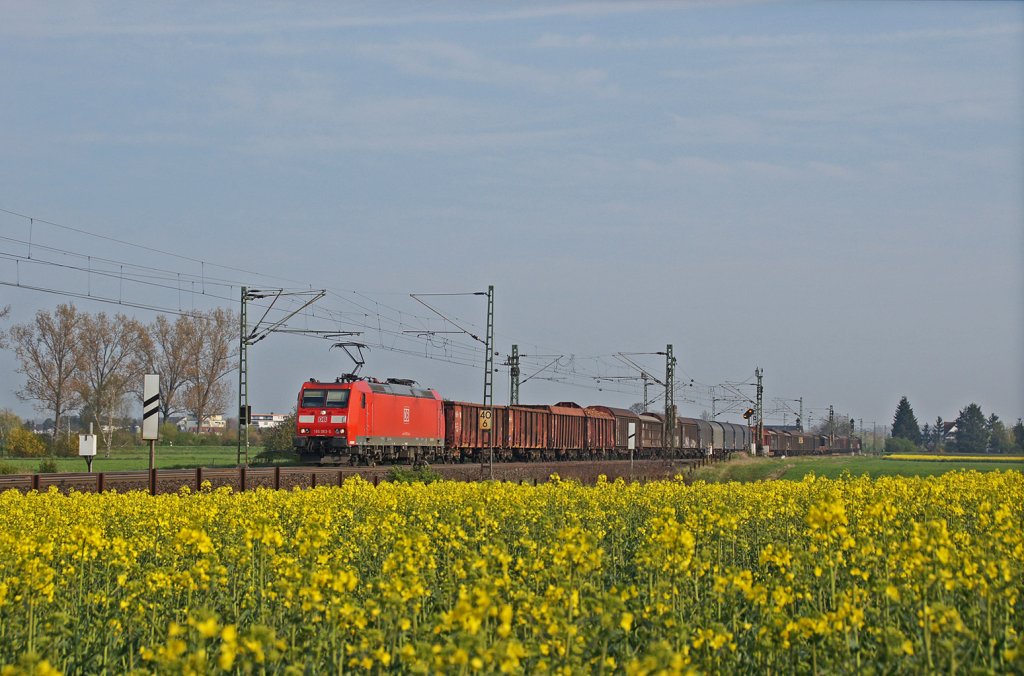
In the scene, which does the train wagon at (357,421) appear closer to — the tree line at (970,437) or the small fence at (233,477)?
the small fence at (233,477)

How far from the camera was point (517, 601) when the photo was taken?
339 inches

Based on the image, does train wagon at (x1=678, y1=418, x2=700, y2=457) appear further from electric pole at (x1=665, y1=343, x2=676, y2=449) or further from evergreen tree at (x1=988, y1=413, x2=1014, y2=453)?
evergreen tree at (x1=988, y1=413, x2=1014, y2=453)

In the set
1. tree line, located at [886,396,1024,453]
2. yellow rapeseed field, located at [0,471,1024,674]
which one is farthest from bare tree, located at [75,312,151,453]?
tree line, located at [886,396,1024,453]

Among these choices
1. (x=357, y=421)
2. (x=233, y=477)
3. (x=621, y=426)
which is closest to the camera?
(x=233, y=477)

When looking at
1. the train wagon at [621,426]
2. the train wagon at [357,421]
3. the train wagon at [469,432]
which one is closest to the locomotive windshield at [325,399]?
the train wagon at [357,421]

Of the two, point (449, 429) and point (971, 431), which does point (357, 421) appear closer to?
point (449, 429)

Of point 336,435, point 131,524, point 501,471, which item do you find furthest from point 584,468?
point 131,524

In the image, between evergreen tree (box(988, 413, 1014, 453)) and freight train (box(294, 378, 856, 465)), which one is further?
evergreen tree (box(988, 413, 1014, 453))

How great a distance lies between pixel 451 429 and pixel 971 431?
154 metres

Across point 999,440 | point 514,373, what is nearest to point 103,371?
point 514,373

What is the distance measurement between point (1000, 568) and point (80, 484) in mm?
22553

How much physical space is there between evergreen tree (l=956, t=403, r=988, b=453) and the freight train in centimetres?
11236

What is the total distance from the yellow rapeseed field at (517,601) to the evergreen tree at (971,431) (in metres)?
178

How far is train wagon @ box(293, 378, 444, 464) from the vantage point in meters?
39.6
